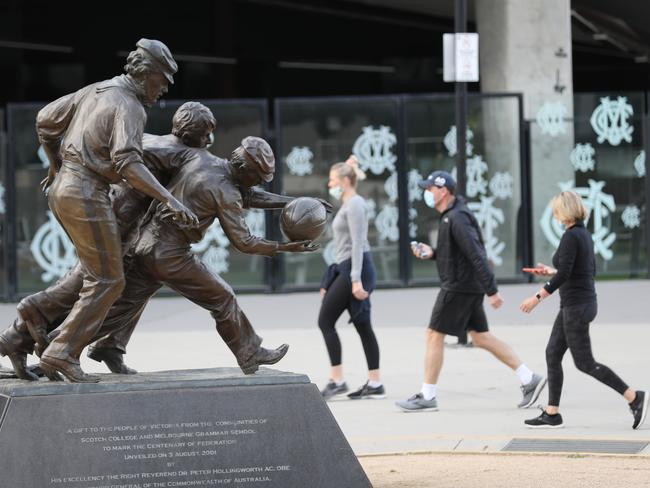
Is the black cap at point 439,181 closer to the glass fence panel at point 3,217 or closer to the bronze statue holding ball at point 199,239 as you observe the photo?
the bronze statue holding ball at point 199,239

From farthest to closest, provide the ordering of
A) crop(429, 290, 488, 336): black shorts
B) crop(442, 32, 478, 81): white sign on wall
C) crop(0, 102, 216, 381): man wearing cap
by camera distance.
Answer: crop(442, 32, 478, 81): white sign on wall, crop(429, 290, 488, 336): black shorts, crop(0, 102, 216, 381): man wearing cap

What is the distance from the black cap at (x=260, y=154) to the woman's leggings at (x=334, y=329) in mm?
3240

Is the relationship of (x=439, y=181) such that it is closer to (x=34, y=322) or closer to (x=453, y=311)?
(x=453, y=311)

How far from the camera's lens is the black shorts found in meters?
9.54

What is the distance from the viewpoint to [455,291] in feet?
31.5

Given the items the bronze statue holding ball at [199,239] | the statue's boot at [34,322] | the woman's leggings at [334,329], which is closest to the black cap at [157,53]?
the bronze statue holding ball at [199,239]

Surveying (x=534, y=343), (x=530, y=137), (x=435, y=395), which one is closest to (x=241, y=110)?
(x=530, y=137)

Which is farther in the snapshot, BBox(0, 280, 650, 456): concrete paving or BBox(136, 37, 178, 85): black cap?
BBox(0, 280, 650, 456): concrete paving

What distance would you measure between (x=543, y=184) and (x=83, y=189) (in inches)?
514

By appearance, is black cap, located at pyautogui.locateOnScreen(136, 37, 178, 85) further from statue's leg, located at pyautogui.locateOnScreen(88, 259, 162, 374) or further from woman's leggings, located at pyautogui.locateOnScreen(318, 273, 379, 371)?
woman's leggings, located at pyautogui.locateOnScreen(318, 273, 379, 371)

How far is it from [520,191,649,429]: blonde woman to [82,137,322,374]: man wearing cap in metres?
2.31

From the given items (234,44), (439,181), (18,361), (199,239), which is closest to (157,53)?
(199,239)

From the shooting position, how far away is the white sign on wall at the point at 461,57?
13.9 meters

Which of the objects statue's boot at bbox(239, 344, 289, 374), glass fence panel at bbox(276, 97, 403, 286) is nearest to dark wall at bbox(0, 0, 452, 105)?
glass fence panel at bbox(276, 97, 403, 286)
